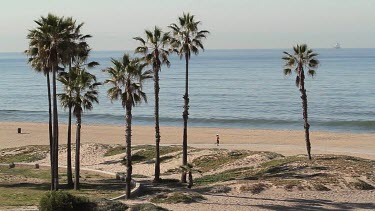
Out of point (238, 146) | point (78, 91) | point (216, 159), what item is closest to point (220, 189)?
point (78, 91)

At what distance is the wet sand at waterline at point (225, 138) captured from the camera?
55812 millimetres

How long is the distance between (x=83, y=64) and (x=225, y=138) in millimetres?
33094

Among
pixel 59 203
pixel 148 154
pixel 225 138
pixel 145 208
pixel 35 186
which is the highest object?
pixel 59 203

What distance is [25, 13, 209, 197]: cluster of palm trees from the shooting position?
2864cm

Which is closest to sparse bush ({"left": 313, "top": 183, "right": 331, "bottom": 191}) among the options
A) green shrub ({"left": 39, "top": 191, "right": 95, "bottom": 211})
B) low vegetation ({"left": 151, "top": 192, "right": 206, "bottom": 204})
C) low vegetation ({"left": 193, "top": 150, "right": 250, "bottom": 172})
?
low vegetation ({"left": 151, "top": 192, "right": 206, "bottom": 204})

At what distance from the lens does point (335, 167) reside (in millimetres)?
36531

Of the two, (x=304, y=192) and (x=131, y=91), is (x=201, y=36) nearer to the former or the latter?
(x=131, y=91)

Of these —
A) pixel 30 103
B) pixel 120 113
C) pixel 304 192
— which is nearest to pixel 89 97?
pixel 304 192

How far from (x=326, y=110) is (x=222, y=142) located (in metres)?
36.6

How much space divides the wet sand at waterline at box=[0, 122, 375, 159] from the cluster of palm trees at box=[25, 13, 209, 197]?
20.6 meters

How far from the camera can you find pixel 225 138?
67.0m

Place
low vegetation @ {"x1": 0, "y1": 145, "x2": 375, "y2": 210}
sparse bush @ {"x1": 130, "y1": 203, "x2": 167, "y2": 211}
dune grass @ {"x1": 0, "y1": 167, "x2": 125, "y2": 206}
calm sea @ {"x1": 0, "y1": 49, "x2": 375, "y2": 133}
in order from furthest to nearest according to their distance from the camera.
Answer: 1. calm sea @ {"x1": 0, "y1": 49, "x2": 375, "y2": 133}
2. low vegetation @ {"x1": 0, "y1": 145, "x2": 375, "y2": 210}
3. dune grass @ {"x1": 0, "y1": 167, "x2": 125, "y2": 206}
4. sparse bush @ {"x1": 130, "y1": 203, "x2": 167, "y2": 211}

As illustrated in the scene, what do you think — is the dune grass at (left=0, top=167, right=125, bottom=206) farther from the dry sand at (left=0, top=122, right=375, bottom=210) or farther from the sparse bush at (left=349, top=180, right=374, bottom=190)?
the sparse bush at (left=349, top=180, right=374, bottom=190)

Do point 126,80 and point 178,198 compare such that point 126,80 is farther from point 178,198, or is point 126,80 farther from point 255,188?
point 255,188
